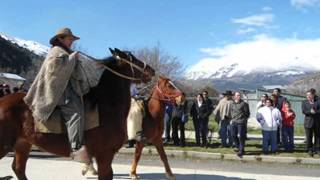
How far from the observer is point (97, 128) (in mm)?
7664

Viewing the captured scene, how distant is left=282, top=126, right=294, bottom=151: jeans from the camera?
17094mm

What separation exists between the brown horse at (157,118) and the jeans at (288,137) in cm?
690

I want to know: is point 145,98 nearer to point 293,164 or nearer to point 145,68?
point 145,68

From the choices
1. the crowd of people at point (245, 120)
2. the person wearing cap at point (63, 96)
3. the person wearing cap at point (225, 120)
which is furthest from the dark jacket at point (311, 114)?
the person wearing cap at point (63, 96)

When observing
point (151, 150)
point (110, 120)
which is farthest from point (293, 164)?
point (110, 120)

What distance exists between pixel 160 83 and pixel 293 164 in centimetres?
592

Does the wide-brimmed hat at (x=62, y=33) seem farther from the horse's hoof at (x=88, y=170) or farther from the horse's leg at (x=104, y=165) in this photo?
the horse's hoof at (x=88, y=170)

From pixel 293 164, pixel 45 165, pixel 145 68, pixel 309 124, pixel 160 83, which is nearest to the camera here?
pixel 145 68

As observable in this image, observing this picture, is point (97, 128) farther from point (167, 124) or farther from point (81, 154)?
point (167, 124)

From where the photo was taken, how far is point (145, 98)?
1156 centimetres

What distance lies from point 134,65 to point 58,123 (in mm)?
1644

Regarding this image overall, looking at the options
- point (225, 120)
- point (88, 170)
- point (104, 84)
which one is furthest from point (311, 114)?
point (104, 84)

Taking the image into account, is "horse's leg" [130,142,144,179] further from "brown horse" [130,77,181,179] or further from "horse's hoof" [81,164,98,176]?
"horse's hoof" [81,164,98,176]

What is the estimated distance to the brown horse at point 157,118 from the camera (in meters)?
10.8
